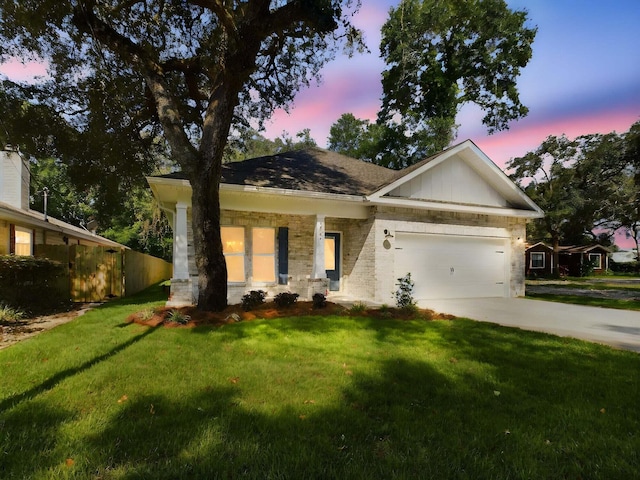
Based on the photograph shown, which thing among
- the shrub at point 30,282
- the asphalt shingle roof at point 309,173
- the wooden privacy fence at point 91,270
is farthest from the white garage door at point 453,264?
the shrub at point 30,282

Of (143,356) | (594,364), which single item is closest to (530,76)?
(594,364)

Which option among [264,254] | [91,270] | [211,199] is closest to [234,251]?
[264,254]

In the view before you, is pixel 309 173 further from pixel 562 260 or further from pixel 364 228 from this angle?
pixel 562 260

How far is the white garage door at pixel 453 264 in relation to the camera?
447 inches

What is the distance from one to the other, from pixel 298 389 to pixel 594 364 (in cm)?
426

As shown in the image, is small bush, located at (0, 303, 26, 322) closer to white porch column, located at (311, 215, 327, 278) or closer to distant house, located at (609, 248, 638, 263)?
white porch column, located at (311, 215, 327, 278)

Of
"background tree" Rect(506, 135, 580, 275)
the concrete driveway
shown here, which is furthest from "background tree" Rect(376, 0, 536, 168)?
the concrete driveway

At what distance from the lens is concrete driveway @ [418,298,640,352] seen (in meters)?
6.54

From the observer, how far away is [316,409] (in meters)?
3.25

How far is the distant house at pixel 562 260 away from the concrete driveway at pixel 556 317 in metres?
21.8

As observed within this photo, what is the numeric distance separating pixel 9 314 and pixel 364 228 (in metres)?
9.68

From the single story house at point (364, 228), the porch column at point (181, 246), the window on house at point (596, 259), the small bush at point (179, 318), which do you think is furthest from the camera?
the window on house at point (596, 259)

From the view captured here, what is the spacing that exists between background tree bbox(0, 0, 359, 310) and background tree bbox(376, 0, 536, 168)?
14.5 meters

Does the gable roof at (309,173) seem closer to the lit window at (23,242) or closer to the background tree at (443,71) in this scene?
the lit window at (23,242)
